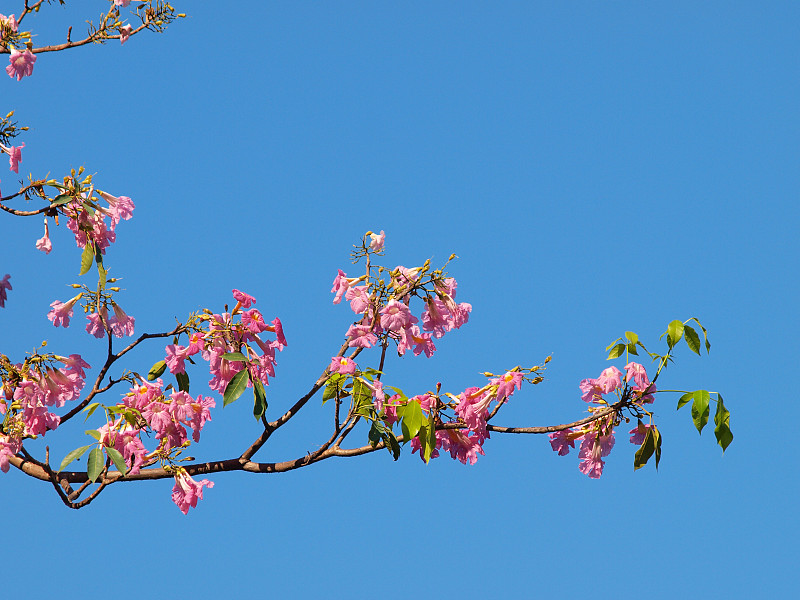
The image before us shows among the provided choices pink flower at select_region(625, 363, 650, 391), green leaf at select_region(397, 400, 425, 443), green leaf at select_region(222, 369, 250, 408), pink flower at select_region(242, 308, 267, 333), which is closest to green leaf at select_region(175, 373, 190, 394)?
pink flower at select_region(242, 308, 267, 333)

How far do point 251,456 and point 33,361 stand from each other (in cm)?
126

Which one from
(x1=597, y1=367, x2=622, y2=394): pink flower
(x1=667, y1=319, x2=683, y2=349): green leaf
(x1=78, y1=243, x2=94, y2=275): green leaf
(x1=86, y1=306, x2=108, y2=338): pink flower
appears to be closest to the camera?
(x1=667, y1=319, x2=683, y2=349): green leaf

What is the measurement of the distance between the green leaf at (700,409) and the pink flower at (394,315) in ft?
4.44

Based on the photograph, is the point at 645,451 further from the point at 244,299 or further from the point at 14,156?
the point at 14,156

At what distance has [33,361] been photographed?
444cm

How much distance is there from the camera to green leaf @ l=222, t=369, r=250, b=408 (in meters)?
3.87

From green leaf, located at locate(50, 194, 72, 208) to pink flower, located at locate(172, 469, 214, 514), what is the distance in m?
1.45

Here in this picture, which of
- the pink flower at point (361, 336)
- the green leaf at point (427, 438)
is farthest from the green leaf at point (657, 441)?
the pink flower at point (361, 336)

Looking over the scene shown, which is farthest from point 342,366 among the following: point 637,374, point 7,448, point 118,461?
point 7,448

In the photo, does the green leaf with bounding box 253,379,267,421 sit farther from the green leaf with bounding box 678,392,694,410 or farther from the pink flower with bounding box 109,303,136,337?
the green leaf with bounding box 678,392,694,410

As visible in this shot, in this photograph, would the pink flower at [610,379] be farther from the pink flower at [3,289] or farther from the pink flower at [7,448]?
the pink flower at [3,289]

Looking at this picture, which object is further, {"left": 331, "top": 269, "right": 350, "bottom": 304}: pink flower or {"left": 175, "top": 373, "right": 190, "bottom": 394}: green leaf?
{"left": 175, "top": 373, "right": 190, "bottom": 394}: green leaf

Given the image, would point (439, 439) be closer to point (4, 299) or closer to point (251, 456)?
point (251, 456)

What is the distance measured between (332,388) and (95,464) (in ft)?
3.55
